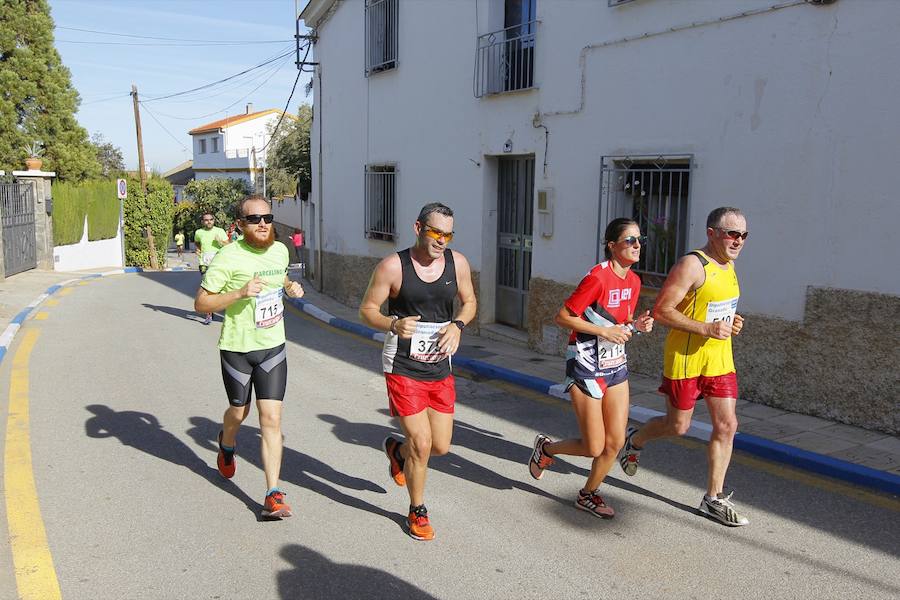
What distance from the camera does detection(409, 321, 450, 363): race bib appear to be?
4488 mm

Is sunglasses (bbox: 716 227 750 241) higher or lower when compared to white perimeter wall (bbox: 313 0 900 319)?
lower

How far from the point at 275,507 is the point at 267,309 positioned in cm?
118

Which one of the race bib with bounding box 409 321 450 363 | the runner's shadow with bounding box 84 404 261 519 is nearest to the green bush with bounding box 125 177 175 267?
the runner's shadow with bounding box 84 404 261 519

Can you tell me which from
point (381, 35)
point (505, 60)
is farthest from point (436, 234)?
point (381, 35)

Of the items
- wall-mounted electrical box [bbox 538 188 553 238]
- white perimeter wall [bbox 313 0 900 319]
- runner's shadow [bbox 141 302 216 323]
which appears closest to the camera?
white perimeter wall [bbox 313 0 900 319]

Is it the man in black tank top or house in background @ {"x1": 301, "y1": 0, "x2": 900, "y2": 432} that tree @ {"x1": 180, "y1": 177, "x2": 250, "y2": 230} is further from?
the man in black tank top

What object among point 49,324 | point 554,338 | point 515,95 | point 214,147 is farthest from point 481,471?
point 214,147

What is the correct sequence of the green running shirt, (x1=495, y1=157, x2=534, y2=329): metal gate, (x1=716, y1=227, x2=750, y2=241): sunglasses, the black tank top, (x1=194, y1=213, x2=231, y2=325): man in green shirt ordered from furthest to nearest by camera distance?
(x1=194, y1=213, x2=231, y2=325): man in green shirt < (x1=495, y1=157, x2=534, y2=329): metal gate < the green running shirt < (x1=716, y1=227, x2=750, y2=241): sunglasses < the black tank top

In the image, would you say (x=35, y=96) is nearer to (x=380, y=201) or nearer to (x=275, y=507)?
(x=380, y=201)

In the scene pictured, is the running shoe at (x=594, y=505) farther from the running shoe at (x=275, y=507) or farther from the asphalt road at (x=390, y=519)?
the running shoe at (x=275, y=507)

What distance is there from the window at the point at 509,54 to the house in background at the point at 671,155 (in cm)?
3

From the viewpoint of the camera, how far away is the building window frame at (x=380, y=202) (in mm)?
14094

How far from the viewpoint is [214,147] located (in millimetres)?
64125

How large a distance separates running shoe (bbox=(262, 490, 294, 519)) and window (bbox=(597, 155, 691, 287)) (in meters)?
5.15
